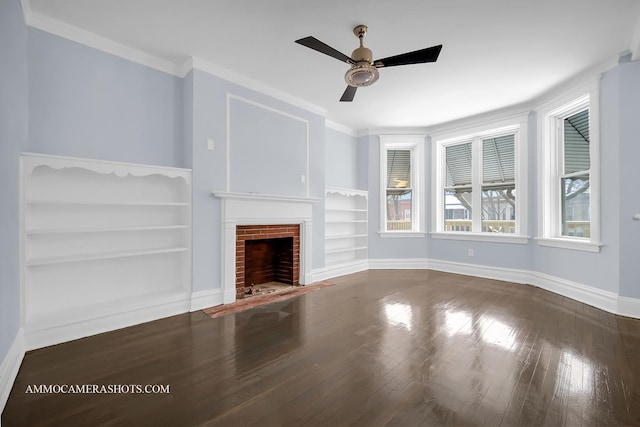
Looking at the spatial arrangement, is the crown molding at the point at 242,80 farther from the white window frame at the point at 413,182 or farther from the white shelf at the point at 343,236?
the white shelf at the point at 343,236

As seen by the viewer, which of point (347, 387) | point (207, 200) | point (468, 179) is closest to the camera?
point (347, 387)

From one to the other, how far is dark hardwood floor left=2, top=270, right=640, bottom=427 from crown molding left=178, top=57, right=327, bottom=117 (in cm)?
285

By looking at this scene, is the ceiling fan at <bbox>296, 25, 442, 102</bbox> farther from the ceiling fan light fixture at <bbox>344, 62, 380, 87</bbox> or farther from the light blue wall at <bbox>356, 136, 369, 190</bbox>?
the light blue wall at <bbox>356, 136, 369, 190</bbox>

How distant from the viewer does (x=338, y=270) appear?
5.11 m

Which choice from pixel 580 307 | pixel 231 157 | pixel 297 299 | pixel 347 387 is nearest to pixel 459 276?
pixel 580 307

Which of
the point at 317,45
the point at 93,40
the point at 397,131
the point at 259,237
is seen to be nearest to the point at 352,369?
the point at 259,237

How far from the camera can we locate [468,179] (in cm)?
540

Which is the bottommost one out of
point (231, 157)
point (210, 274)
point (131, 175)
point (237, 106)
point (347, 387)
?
point (347, 387)

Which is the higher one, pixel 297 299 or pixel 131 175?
pixel 131 175

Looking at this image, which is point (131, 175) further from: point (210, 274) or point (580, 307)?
point (580, 307)

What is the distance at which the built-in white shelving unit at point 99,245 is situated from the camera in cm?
251

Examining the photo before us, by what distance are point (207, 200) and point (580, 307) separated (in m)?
4.67

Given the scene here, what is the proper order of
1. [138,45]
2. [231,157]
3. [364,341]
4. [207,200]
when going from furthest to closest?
[231,157], [207,200], [138,45], [364,341]

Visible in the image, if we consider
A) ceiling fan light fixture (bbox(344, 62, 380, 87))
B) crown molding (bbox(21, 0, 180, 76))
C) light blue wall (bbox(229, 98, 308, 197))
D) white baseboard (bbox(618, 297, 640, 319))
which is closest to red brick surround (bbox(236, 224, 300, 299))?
light blue wall (bbox(229, 98, 308, 197))
